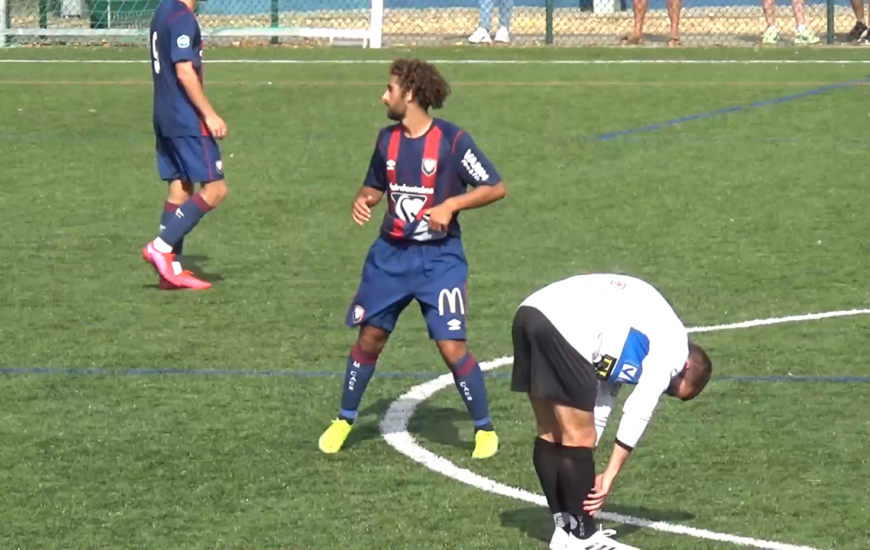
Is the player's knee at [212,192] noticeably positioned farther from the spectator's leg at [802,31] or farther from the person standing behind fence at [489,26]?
the spectator's leg at [802,31]

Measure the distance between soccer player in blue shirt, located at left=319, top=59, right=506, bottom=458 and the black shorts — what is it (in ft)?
3.66

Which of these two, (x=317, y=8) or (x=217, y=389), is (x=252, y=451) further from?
(x=317, y=8)

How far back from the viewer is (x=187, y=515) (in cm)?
659

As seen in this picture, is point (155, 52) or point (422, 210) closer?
point (422, 210)

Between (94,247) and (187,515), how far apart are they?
5706mm

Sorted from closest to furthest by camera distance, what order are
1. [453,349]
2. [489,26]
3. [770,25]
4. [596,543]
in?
[596,543], [453,349], [770,25], [489,26]

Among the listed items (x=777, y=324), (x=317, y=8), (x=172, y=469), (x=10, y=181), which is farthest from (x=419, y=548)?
(x=317, y=8)

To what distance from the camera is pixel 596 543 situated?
608 centimetres

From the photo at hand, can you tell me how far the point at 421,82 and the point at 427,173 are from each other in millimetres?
356

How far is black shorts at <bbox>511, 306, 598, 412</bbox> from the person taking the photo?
19.6 feet

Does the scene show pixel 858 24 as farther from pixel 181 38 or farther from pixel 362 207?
pixel 362 207

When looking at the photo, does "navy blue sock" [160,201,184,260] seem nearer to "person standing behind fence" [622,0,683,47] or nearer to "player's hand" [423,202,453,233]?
"player's hand" [423,202,453,233]

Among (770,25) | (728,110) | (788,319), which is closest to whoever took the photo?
(788,319)

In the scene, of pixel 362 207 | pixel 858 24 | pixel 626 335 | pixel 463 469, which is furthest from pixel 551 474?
pixel 858 24
